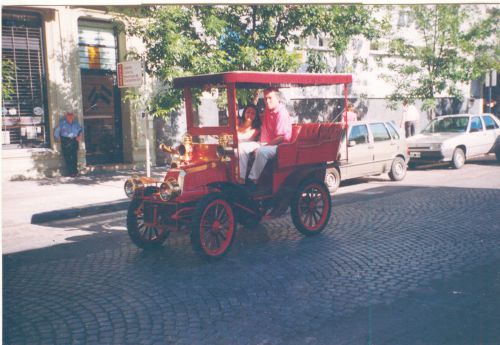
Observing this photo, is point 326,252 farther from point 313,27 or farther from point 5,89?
point 313,27

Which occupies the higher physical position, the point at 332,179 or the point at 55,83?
the point at 55,83

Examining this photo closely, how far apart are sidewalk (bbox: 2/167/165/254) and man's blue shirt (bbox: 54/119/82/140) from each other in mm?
1174

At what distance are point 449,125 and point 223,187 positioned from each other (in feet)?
37.8

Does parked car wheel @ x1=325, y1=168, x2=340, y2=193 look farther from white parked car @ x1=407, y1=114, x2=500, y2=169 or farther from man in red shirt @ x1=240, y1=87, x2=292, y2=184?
white parked car @ x1=407, y1=114, x2=500, y2=169

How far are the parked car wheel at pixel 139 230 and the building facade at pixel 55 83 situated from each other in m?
7.64

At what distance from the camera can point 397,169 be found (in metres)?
12.6

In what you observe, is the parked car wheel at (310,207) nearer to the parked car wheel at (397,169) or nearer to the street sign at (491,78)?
the parked car wheel at (397,169)

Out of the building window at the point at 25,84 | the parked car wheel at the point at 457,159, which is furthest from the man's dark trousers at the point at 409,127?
the building window at the point at 25,84

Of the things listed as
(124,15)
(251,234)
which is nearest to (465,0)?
(251,234)

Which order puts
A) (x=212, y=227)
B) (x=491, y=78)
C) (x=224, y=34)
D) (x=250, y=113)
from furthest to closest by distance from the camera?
(x=491, y=78) → (x=224, y=34) → (x=250, y=113) → (x=212, y=227)

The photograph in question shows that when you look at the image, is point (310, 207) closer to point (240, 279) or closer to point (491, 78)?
point (240, 279)

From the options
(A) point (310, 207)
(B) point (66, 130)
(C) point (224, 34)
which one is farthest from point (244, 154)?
(B) point (66, 130)

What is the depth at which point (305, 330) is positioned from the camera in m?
3.96

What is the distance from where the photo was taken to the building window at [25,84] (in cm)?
1319
